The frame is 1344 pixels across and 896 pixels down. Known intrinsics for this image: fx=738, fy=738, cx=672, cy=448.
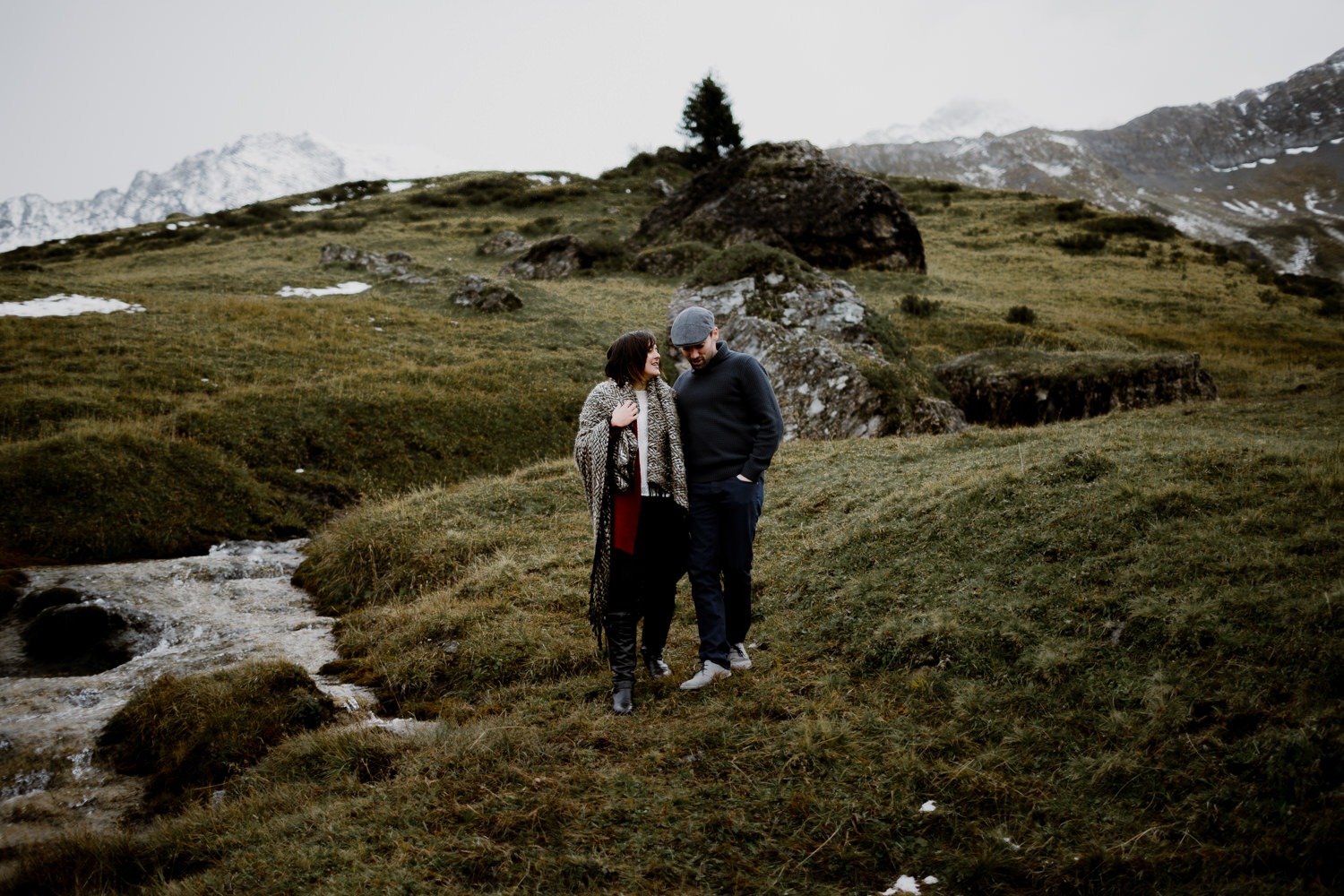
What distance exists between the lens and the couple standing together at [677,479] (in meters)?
5.79

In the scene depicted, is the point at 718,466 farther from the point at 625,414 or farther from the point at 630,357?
the point at 630,357

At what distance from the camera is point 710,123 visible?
199 ft

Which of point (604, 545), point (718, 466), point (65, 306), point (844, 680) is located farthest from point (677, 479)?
point (65, 306)

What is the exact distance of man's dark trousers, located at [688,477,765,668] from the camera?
5.84m

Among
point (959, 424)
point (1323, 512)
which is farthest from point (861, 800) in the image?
point (959, 424)

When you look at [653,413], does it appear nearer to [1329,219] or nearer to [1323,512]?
[1323,512]

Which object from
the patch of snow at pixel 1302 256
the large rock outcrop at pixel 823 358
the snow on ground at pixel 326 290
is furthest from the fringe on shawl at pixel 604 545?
the patch of snow at pixel 1302 256

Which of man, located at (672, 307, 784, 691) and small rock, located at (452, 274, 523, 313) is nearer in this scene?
man, located at (672, 307, 784, 691)

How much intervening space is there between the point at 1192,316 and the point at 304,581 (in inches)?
1203

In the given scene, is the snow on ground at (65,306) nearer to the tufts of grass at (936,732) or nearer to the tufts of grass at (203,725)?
the tufts of grass at (203,725)

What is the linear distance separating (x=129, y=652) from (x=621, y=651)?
607 cm

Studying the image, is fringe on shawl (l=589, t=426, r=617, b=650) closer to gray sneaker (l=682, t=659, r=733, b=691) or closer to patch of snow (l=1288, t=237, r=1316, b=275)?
gray sneaker (l=682, t=659, r=733, b=691)

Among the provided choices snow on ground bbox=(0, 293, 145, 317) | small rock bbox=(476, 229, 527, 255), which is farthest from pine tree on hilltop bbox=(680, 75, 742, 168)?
snow on ground bbox=(0, 293, 145, 317)

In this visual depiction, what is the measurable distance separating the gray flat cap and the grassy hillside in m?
2.76
